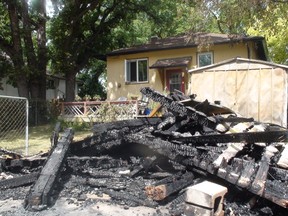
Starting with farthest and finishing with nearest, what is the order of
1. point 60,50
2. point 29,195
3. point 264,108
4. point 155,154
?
point 60,50 < point 264,108 < point 155,154 < point 29,195

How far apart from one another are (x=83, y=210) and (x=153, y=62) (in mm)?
16103

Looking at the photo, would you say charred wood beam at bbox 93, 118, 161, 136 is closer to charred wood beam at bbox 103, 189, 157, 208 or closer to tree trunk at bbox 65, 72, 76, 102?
charred wood beam at bbox 103, 189, 157, 208

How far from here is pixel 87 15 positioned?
23.6m

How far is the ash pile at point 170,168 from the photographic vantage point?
474cm

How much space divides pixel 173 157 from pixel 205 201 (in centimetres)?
171

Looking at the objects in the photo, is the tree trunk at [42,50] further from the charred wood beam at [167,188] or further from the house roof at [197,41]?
the charred wood beam at [167,188]

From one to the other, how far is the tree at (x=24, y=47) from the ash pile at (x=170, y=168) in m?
12.7

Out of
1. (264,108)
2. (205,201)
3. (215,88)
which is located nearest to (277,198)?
(205,201)

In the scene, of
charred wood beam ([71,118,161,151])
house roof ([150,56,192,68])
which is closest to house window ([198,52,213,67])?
house roof ([150,56,192,68])

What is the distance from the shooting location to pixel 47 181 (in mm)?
5125

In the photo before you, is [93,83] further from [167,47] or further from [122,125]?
[122,125]

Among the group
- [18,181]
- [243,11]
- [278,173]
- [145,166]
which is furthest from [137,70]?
[278,173]

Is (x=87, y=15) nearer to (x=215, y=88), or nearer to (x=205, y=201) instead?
(x=215, y=88)

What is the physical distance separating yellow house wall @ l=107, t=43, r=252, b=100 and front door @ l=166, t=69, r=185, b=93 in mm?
303
